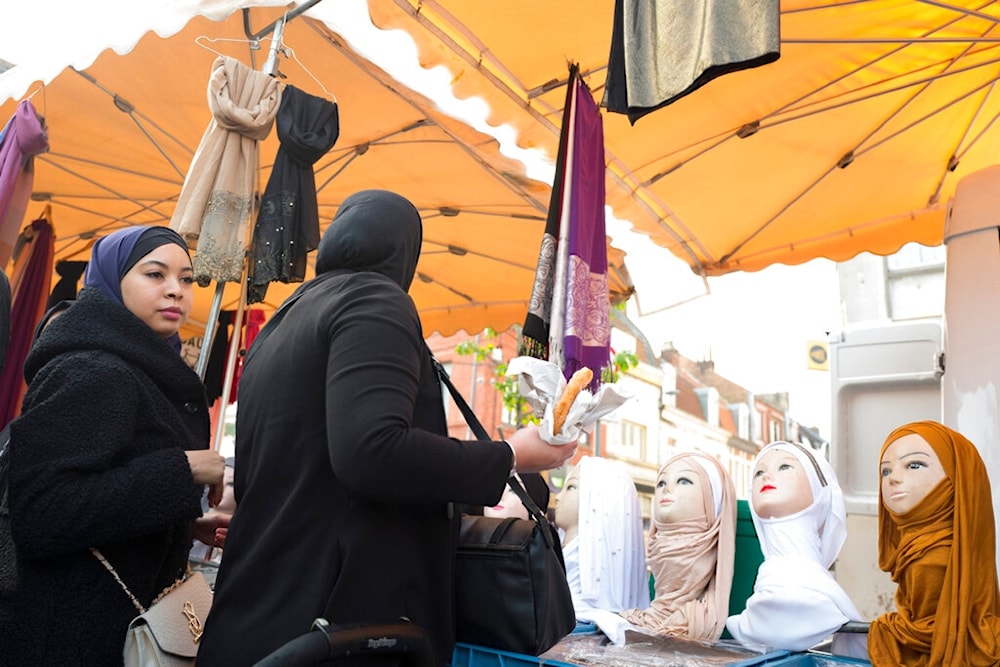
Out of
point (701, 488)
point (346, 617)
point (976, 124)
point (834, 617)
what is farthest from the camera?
point (976, 124)

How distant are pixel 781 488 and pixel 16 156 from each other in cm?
393

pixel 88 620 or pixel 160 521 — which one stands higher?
pixel 160 521

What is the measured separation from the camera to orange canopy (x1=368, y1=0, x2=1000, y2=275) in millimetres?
3744

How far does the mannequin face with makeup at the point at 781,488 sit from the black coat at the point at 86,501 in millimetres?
2061

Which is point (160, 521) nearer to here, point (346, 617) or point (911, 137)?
point (346, 617)

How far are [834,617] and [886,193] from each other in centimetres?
333

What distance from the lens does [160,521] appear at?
5.34ft

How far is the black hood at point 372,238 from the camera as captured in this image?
1505 mm

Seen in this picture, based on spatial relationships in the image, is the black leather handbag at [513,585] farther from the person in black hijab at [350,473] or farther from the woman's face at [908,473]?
the woman's face at [908,473]

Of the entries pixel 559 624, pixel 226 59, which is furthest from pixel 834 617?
pixel 226 59

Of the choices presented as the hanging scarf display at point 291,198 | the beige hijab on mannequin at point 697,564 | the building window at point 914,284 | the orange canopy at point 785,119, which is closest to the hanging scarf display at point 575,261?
the orange canopy at point 785,119

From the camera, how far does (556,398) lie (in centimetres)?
162

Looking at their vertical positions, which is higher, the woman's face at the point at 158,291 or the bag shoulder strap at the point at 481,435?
the woman's face at the point at 158,291

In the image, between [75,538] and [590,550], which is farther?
[590,550]
